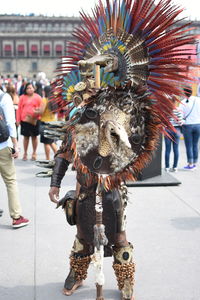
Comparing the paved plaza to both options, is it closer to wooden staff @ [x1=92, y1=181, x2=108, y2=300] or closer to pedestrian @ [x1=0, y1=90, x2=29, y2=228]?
pedestrian @ [x1=0, y1=90, x2=29, y2=228]

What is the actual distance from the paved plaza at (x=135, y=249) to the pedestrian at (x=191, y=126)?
1878 millimetres

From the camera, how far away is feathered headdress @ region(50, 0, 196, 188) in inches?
102

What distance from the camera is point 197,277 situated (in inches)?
140

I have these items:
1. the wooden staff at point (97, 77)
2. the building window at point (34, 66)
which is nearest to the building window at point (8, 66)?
the building window at point (34, 66)

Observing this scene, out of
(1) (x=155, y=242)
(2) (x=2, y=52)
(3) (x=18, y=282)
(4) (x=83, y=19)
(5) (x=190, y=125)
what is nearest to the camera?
(4) (x=83, y=19)

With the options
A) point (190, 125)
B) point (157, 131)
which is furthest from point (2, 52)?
point (157, 131)

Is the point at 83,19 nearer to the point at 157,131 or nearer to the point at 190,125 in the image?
the point at 157,131

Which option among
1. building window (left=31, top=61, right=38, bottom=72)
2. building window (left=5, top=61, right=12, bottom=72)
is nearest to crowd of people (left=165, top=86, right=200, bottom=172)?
building window (left=31, top=61, right=38, bottom=72)

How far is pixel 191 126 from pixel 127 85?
5741 mm

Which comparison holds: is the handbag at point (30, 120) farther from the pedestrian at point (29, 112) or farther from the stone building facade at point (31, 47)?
the stone building facade at point (31, 47)

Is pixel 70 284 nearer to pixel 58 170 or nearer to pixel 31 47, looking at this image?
pixel 58 170

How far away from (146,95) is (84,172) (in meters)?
0.66

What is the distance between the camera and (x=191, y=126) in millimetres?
8156

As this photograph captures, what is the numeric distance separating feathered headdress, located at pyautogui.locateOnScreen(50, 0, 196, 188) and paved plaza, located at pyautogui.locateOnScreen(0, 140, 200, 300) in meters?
1.21
